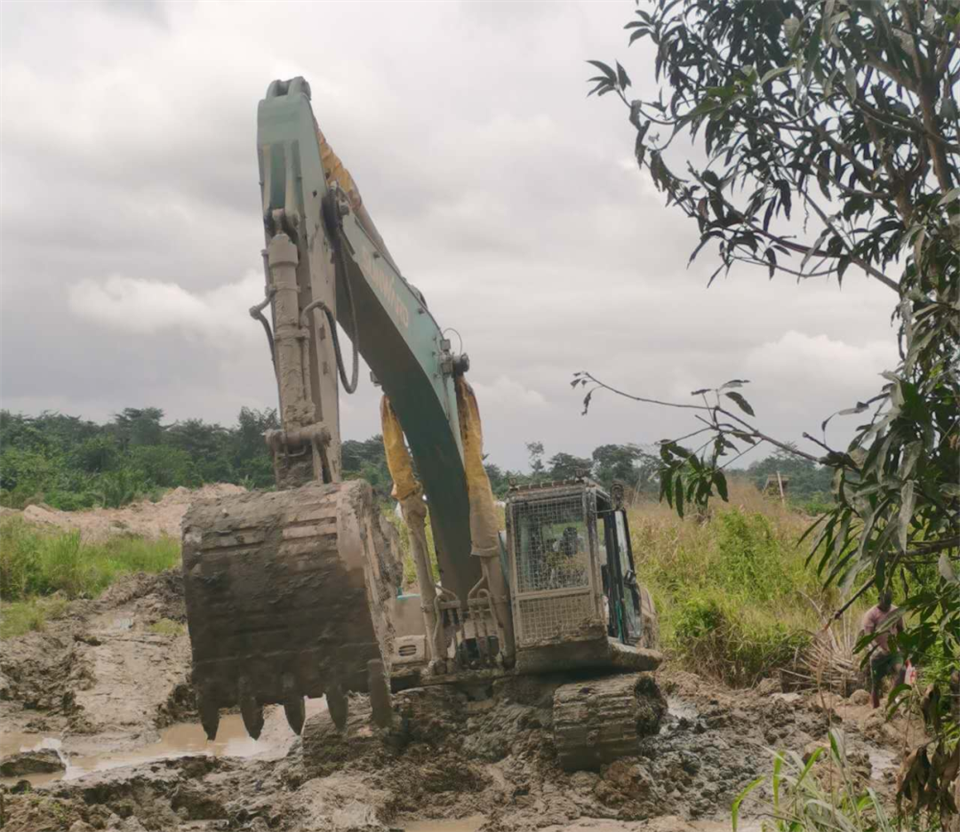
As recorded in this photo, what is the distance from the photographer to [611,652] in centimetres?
750

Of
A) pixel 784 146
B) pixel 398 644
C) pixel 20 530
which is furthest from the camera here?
pixel 20 530

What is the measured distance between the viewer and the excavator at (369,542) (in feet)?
11.8

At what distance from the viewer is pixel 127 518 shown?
Result: 2730 centimetres

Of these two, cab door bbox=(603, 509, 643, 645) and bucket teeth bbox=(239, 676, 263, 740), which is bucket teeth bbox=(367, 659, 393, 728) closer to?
bucket teeth bbox=(239, 676, 263, 740)

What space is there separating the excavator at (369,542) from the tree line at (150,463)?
1188 centimetres

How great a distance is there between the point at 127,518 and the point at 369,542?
25.1m

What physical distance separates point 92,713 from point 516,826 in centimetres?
627

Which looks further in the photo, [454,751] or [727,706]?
[727,706]

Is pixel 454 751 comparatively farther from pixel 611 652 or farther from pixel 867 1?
pixel 867 1

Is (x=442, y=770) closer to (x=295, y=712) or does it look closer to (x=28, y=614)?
(x=295, y=712)

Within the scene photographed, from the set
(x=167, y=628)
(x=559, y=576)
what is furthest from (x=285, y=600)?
(x=167, y=628)

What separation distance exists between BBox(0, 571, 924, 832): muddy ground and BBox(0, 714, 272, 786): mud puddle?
3 cm

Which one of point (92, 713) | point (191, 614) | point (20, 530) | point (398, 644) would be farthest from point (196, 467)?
point (191, 614)

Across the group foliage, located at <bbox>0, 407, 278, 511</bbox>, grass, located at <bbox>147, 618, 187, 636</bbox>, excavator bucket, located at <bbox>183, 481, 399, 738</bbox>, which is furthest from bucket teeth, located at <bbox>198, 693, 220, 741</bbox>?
foliage, located at <bbox>0, 407, 278, 511</bbox>
